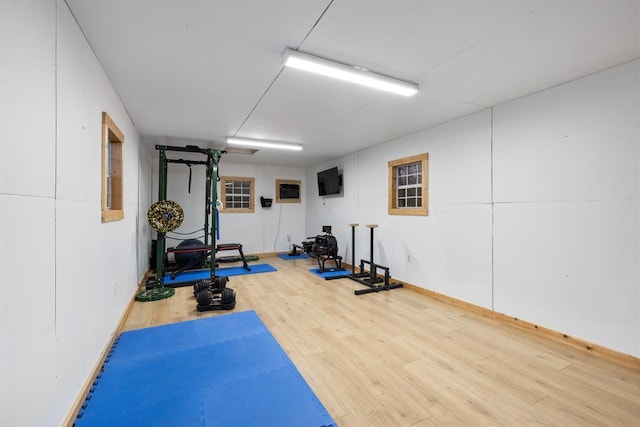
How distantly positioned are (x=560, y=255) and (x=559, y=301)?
0.48 meters

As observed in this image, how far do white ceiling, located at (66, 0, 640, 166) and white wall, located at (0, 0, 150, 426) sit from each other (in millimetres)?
508

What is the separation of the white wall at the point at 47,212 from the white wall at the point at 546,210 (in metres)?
4.14

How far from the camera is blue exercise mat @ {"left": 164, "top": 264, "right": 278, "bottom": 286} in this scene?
5180 mm

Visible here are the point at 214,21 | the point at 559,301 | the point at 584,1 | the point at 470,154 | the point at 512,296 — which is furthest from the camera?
the point at 470,154

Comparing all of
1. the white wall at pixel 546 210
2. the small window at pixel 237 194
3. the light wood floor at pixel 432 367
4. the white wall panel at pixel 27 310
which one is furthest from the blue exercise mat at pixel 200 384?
the small window at pixel 237 194

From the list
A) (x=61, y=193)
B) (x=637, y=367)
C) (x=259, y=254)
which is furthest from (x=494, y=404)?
(x=259, y=254)

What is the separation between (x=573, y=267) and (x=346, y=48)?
10.1ft

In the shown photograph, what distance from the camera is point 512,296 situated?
10.7 ft

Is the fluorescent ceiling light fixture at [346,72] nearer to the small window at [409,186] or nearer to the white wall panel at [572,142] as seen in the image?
the white wall panel at [572,142]

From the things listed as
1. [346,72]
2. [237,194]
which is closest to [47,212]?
[346,72]

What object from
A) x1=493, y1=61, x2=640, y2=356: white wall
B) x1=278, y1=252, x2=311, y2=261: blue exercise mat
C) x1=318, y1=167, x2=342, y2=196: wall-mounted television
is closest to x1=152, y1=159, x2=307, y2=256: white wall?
x1=278, y1=252, x2=311, y2=261: blue exercise mat

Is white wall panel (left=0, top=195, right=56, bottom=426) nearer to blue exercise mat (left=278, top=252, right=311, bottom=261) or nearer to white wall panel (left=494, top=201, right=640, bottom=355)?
white wall panel (left=494, top=201, right=640, bottom=355)

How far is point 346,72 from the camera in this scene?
98.7 inches

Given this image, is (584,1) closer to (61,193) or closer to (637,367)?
(637,367)
